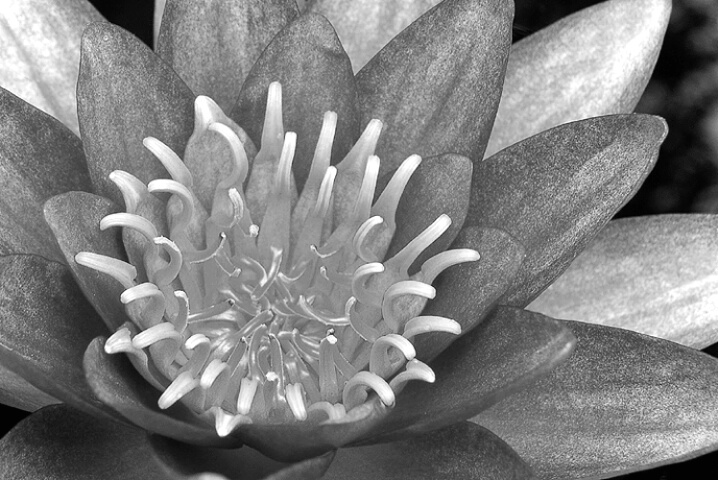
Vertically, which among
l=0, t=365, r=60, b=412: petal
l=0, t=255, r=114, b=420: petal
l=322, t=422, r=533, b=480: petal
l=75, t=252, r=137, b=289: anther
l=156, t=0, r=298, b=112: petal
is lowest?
l=0, t=365, r=60, b=412: petal

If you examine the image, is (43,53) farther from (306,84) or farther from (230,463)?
(230,463)

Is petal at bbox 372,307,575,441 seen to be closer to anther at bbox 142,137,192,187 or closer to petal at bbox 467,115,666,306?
petal at bbox 467,115,666,306

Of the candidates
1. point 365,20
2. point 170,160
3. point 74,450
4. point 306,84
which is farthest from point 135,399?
point 365,20

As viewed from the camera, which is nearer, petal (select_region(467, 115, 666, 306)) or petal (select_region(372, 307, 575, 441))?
petal (select_region(372, 307, 575, 441))

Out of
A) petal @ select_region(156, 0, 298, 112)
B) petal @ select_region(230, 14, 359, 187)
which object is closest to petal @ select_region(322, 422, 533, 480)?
petal @ select_region(230, 14, 359, 187)

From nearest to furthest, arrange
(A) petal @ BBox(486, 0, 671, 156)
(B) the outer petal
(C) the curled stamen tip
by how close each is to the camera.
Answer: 1. (B) the outer petal
2. (C) the curled stamen tip
3. (A) petal @ BBox(486, 0, 671, 156)

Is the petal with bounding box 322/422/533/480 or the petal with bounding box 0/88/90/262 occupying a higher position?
the petal with bounding box 0/88/90/262

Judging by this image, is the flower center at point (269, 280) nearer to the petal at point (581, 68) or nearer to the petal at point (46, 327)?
the petal at point (46, 327)
